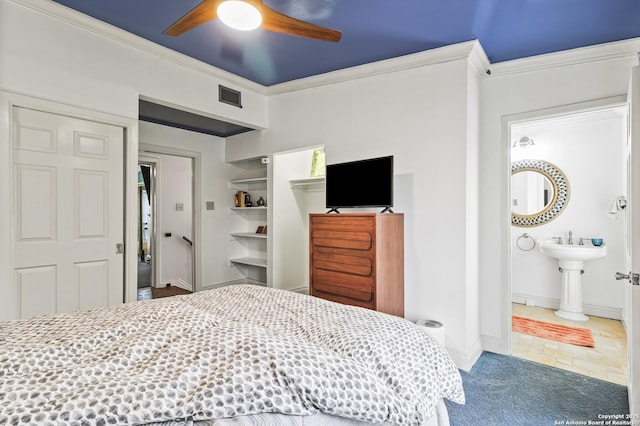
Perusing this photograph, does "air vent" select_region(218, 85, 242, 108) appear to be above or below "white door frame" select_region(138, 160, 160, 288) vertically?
above

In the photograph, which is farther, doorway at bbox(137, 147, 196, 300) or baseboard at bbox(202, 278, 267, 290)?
doorway at bbox(137, 147, 196, 300)

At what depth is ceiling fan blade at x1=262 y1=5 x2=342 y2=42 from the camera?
1718mm

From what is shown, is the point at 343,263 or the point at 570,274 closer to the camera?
the point at 343,263

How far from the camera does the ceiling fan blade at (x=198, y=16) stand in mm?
1619

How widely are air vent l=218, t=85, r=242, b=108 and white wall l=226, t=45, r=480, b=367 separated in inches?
46.8

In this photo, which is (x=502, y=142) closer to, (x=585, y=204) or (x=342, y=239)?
(x=342, y=239)

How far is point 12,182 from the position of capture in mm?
2193

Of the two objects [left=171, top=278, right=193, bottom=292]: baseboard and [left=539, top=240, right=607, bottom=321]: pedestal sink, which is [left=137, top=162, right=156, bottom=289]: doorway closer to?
[left=171, top=278, right=193, bottom=292]: baseboard

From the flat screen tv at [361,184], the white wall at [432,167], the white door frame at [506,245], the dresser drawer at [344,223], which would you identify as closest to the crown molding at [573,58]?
the white wall at [432,167]

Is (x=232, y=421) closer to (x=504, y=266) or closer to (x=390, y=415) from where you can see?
(x=390, y=415)

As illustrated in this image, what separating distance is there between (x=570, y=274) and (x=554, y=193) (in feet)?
3.39

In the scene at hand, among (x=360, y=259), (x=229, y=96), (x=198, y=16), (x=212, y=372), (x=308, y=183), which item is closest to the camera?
(x=212, y=372)

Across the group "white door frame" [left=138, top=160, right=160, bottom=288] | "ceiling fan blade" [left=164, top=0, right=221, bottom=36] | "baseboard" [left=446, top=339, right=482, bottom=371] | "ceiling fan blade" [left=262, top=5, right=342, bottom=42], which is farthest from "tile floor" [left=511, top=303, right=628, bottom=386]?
"white door frame" [left=138, top=160, right=160, bottom=288]

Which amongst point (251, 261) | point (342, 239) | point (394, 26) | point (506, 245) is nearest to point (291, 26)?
point (394, 26)
